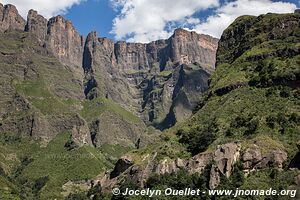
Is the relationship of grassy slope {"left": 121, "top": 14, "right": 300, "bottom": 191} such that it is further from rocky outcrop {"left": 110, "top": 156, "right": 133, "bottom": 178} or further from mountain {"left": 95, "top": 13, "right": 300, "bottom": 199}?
rocky outcrop {"left": 110, "top": 156, "right": 133, "bottom": 178}

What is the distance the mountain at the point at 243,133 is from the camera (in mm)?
99500

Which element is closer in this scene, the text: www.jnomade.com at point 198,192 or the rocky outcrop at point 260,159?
the text: www.jnomade.com at point 198,192

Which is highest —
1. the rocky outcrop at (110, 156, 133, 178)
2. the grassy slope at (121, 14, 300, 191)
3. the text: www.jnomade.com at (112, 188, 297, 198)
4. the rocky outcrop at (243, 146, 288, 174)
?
the grassy slope at (121, 14, 300, 191)

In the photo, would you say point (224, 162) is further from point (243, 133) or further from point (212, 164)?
point (243, 133)

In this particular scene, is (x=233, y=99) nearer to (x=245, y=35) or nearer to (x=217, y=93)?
(x=217, y=93)

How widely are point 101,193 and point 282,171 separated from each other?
50664 mm

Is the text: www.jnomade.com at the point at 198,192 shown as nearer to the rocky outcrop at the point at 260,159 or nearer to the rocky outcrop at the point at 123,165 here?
the rocky outcrop at the point at 260,159

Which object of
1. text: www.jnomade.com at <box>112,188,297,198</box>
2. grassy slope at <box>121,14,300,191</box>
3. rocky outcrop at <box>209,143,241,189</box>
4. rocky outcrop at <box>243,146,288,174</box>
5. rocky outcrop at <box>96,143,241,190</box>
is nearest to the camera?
text: www.jnomade.com at <box>112,188,297,198</box>

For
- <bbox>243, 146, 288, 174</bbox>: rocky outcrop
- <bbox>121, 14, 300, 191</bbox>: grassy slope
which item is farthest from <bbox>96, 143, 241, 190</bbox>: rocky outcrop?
<bbox>121, 14, 300, 191</bbox>: grassy slope

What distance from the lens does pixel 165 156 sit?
398 feet

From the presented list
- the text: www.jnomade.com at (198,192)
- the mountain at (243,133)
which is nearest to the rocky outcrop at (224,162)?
the mountain at (243,133)

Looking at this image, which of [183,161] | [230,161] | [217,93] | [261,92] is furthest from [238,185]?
[217,93]

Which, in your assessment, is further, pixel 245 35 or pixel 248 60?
pixel 245 35

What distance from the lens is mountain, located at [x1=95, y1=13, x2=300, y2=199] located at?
99.5m
